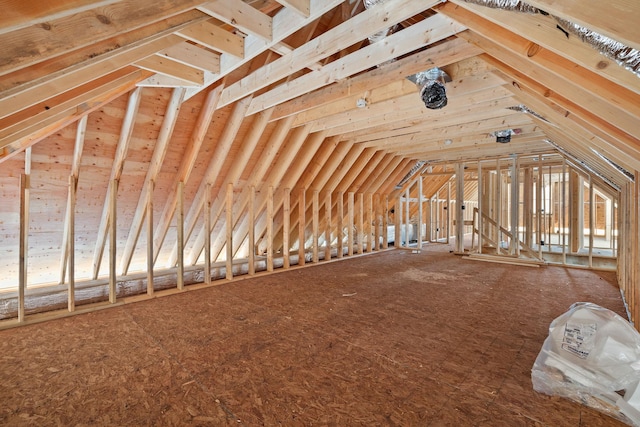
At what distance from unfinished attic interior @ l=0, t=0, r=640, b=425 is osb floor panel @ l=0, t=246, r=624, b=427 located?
208 millimetres

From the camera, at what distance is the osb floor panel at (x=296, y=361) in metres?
1.60

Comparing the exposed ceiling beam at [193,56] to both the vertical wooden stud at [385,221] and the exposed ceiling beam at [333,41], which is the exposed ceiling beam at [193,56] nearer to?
the exposed ceiling beam at [333,41]

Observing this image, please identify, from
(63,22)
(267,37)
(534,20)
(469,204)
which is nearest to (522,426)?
(534,20)

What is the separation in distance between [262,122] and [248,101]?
0.37 meters

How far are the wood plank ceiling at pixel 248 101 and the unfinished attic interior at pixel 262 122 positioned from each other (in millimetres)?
13

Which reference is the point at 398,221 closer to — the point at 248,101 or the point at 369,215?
the point at 369,215

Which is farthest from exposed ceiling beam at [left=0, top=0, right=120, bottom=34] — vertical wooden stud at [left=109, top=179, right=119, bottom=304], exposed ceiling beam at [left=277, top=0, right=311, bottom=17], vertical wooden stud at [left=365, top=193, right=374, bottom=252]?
vertical wooden stud at [left=365, top=193, right=374, bottom=252]

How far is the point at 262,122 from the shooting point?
3883mm

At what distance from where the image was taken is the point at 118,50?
1.37 m

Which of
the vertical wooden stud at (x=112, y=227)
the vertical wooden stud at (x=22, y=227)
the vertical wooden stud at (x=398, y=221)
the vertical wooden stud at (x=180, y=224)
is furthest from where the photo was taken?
the vertical wooden stud at (x=398, y=221)

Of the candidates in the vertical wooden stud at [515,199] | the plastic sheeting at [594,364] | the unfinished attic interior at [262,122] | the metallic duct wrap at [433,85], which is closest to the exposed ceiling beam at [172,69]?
the unfinished attic interior at [262,122]

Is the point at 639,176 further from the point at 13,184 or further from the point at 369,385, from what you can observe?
the point at 13,184

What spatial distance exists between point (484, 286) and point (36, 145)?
5777 millimetres

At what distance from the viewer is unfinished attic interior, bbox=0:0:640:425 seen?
1.13 m
